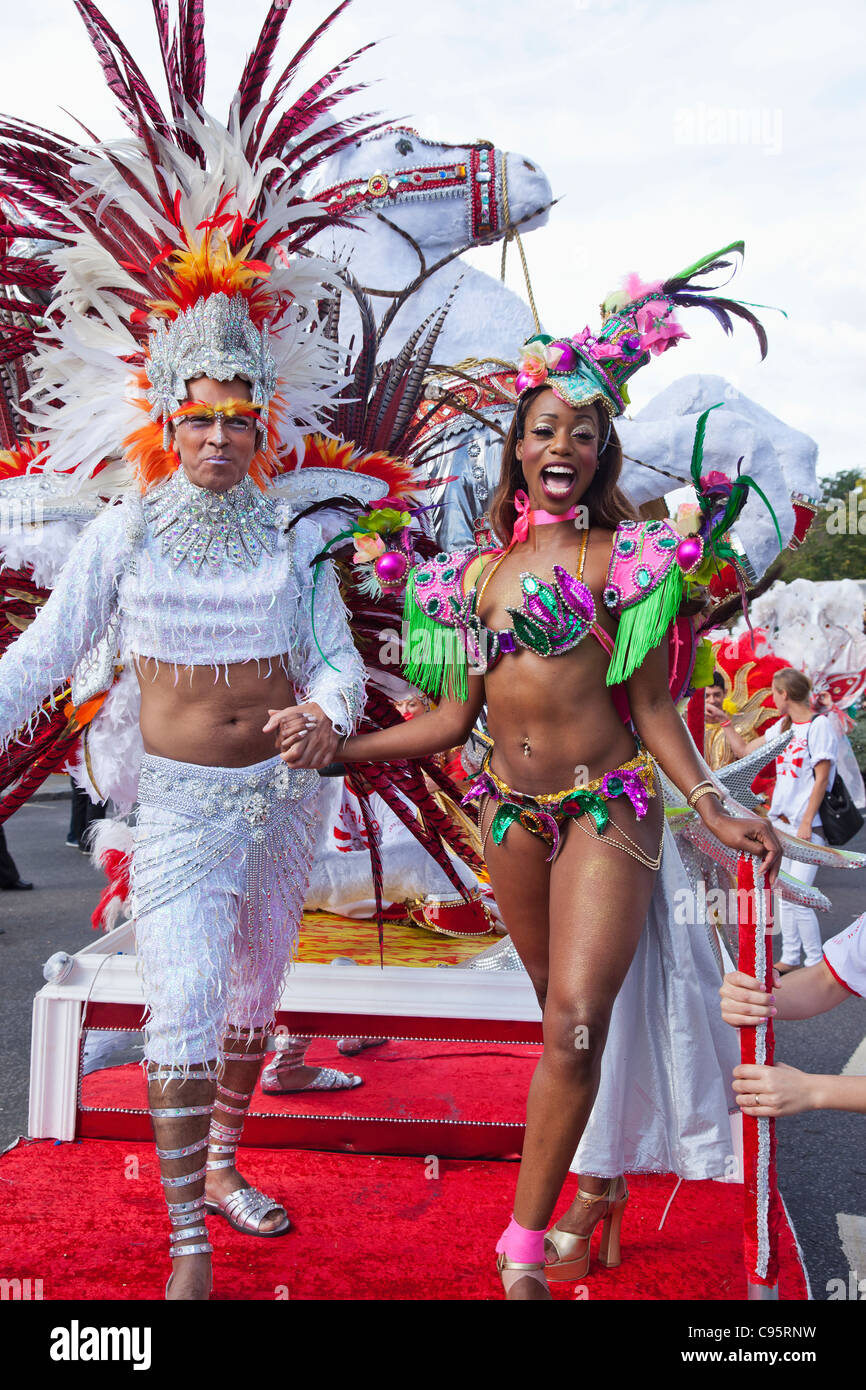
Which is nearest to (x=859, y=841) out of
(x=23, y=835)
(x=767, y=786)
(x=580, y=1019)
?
(x=767, y=786)

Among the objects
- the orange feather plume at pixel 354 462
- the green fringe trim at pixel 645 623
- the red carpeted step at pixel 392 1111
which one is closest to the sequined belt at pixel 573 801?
the green fringe trim at pixel 645 623

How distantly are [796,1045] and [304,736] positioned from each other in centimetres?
327

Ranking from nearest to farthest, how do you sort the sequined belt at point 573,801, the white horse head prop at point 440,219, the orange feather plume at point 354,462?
1. the sequined belt at point 573,801
2. the orange feather plume at point 354,462
3. the white horse head prop at point 440,219

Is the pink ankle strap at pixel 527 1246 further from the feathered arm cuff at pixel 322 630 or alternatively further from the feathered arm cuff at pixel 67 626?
the feathered arm cuff at pixel 67 626

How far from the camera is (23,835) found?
404 inches

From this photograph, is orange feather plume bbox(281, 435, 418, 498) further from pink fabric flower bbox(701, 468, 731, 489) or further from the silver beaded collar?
pink fabric flower bbox(701, 468, 731, 489)

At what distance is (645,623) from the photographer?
2.29 meters

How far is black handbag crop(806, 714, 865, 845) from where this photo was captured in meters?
6.55

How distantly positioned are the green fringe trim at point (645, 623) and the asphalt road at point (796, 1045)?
5.26 ft

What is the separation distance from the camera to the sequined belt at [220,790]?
2461 millimetres

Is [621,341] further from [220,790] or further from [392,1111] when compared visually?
[392,1111]

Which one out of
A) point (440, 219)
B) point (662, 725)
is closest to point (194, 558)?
point (662, 725)

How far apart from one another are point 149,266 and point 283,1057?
7.69 feet
